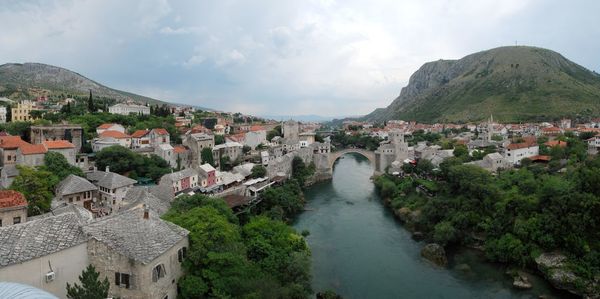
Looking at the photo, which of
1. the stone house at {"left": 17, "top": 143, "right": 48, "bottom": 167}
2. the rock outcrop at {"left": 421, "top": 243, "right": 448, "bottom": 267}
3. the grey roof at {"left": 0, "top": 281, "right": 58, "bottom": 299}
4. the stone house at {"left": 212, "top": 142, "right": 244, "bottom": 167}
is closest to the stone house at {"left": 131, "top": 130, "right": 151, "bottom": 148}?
the stone house at {"left": 212, "top": 142, "right": 244, "bottom": 167}

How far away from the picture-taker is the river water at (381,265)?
15.8 metres

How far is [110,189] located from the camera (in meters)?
20.9

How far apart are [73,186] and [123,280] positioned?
13.5 metres

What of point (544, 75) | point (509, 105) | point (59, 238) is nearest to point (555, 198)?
point (59, 238)

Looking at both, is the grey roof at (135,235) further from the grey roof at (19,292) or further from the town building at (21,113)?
the town building at (21,113)

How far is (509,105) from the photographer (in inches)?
3078

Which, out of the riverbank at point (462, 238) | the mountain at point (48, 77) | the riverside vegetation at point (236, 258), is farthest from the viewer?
the mountain at point (48, 77)

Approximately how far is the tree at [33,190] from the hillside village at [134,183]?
30cm

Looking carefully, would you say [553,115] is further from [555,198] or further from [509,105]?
[555,198]

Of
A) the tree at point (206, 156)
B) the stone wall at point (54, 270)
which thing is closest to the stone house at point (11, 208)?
the stone wall at point (54, 270)

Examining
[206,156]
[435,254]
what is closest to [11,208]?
[435,254]

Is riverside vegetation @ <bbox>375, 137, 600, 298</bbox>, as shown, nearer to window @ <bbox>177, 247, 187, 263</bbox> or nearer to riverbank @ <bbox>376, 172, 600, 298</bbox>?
riverbank @ <bbox>376, 172, 600, 298</bbox>

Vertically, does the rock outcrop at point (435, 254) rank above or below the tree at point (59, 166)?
below

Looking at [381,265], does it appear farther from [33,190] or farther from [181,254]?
[33,190]
